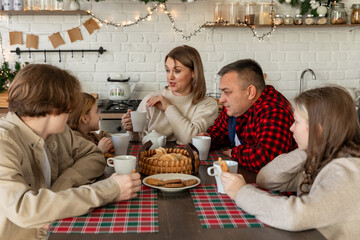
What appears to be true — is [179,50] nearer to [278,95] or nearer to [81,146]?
[278,95]

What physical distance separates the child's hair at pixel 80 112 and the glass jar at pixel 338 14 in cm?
301

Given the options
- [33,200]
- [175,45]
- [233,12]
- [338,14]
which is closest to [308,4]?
[338,14]

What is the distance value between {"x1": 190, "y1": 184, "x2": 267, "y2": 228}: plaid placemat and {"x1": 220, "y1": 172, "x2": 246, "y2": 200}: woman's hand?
4cm

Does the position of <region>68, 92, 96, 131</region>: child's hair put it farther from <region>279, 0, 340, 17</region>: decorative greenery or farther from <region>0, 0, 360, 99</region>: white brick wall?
<region>279, 0, 340, 17</region>: decorative greenery

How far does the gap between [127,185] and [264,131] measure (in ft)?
2.66

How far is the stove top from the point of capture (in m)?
3.82

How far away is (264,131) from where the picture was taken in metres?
1.95

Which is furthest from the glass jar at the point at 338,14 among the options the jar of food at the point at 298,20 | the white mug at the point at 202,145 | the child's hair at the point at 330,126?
the child's hair at the point at 330,126

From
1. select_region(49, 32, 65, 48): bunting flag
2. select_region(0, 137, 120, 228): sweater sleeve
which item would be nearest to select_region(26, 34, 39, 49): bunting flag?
→ select_region(49, 32, 65, 48): bunting flag

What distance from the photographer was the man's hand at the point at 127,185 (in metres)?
1.39

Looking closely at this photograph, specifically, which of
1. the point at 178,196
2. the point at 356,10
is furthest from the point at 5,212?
the point at 356,10

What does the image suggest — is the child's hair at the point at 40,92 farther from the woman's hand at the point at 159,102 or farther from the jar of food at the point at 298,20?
the jar of food at the point at 298,20

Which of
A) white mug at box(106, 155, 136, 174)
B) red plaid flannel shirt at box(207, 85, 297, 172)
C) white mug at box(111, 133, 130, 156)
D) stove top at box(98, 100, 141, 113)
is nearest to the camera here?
white mug at box(106, 155, 136, 174)

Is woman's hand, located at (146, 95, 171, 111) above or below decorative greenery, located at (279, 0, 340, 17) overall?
below
